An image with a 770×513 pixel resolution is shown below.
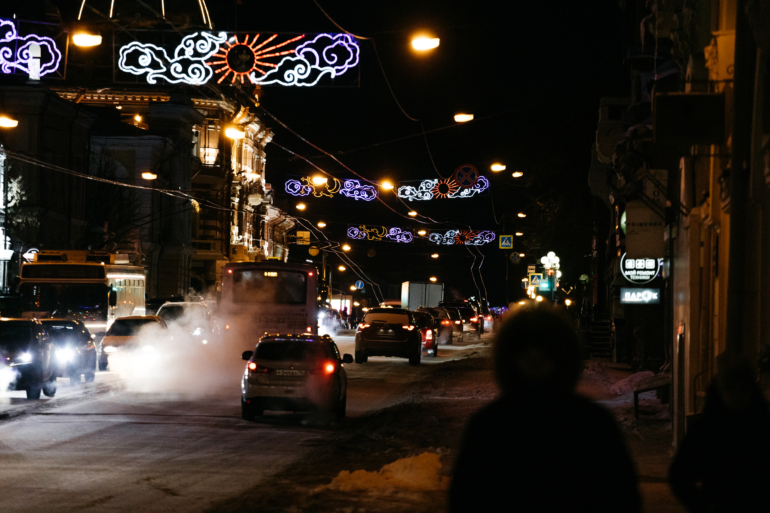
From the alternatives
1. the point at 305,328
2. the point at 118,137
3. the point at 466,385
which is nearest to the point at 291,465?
the point at 466,385

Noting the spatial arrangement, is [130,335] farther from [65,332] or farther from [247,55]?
[247,55]

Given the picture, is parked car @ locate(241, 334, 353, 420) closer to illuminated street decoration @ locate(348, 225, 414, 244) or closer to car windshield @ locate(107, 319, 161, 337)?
car windshield @ locate(107, 319, 161, 337)

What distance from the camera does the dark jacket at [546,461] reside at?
321 cm

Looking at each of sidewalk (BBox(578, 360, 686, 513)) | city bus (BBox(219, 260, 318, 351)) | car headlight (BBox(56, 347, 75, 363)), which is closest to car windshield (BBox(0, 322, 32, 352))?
car headlight (BBox(56, 347, 75, 363))

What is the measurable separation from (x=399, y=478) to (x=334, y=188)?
3721cm

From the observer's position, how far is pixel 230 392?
2234 cm

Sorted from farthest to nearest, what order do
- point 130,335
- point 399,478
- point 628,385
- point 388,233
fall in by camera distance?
point 388,233 → point 130,335 → point 628,385 → point 399,478

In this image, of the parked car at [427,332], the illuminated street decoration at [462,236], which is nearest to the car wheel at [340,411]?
the parked car at [427,332]

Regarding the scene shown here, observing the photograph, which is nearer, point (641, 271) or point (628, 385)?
point (628, 385)

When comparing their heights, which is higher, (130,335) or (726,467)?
(726,467)

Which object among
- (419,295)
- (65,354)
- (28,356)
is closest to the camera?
(28,356)

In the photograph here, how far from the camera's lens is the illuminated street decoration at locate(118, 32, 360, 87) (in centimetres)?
2330

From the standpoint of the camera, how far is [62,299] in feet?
103

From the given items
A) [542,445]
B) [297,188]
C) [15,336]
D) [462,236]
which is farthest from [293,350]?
[462,236]
